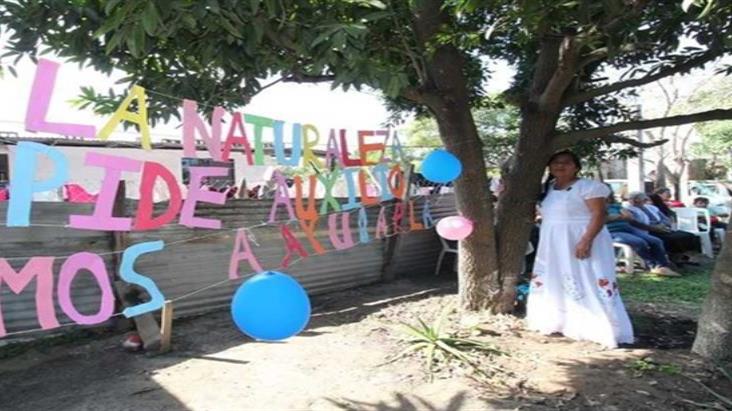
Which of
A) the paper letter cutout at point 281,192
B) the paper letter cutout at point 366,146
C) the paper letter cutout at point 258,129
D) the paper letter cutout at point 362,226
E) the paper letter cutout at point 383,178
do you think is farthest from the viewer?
the paper letter cutout at point 362,226

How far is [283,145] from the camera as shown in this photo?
4.03 meters

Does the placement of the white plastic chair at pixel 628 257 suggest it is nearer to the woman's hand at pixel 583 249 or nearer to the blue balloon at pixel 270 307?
the woman's hand at pixel 583 249

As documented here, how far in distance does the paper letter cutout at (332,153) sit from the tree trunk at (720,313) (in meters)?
2.72

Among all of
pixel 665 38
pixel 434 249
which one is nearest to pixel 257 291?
pixel 665 38

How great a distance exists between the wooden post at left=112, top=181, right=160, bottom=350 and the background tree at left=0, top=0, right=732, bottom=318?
1.01 meters

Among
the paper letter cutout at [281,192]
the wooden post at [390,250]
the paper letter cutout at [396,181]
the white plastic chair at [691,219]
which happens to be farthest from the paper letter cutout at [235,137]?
the white plastic chair at [691,219]

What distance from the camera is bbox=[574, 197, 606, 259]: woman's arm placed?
13.8 ft

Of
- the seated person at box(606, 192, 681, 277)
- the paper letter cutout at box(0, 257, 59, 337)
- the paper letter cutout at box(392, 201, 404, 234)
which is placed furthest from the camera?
the seated person at box(606, 192, 681, 277)

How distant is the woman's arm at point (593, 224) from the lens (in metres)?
4.19

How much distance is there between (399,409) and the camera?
3189 millimetres

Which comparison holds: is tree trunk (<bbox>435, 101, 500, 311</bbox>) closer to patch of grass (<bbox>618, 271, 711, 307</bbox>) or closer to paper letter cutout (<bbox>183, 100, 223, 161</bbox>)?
paper letter cutout (<bbox>183, 100, 223, 161</bbox>)

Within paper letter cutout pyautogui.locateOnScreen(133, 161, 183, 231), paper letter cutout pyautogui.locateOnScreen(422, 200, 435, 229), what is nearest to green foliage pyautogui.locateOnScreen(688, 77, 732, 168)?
paper letter cutout pyautogui.locateOnScreen(422, 200, 435, 229)

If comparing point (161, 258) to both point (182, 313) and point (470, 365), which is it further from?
point (470, 365)

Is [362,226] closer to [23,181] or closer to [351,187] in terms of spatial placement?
[351,187]
